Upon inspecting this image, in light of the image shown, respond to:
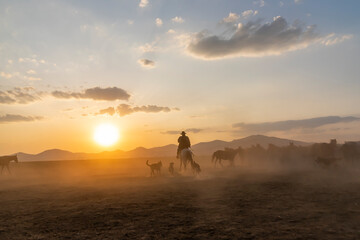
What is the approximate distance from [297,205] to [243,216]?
2307 millimetres

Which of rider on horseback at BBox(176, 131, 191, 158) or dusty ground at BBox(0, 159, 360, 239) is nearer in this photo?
dusty ground at BBox(0, 159, 360, 239)

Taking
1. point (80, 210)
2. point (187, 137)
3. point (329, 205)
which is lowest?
point (329, 205)

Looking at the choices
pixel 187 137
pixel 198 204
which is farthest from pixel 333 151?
pixel 198 204

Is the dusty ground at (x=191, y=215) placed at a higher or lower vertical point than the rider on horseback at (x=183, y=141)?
lower

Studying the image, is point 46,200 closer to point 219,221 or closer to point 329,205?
point 219,221

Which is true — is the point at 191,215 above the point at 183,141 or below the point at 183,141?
below

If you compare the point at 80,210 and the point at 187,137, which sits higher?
the point at 187,137

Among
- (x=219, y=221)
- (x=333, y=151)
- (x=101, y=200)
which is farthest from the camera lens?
(x=333, y=151)

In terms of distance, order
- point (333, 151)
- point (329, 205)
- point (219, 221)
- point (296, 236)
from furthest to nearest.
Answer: point (333, 151) < point (329, 205) < point (219, 221) < point (296, 236)

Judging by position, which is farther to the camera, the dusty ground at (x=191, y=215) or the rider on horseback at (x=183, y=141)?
the rider on horseback at (x=183, y=141)

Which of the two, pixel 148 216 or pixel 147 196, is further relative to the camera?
pixel 147 196

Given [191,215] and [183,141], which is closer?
[191,215]

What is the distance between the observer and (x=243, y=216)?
7.12 metres

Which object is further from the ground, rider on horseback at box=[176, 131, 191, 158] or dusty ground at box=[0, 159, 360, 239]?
rider on horseback at box=[176, 131, 191, 158]
